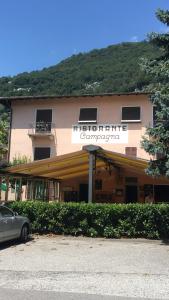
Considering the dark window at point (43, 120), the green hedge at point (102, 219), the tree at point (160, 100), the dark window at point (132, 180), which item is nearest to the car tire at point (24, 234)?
the green hedge at point (102, 219)

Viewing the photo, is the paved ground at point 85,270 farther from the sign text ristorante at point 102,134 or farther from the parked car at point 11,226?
the sign text ristorante at point 102,134

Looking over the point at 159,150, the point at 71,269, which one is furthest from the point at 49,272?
the point at 159,150

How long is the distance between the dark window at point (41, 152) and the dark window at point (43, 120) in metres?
1.33

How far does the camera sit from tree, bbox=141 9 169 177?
48.2 feet

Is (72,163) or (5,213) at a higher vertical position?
(72,163)

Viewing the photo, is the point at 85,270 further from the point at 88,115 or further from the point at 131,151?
the point at 88,115

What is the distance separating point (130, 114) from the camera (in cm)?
2928

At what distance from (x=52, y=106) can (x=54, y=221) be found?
14.9 m

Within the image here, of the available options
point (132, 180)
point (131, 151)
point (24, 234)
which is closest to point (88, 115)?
point (131, 151)

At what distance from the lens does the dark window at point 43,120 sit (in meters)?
30.6

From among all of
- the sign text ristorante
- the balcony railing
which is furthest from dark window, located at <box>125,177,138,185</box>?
the balcony railing

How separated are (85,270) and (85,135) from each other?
20075 mm

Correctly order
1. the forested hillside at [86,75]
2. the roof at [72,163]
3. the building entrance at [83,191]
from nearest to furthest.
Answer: the roof at [72,163] → the building entrance at [83,191] → the forested hillside at [86,75]

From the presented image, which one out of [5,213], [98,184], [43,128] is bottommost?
[5,213]
